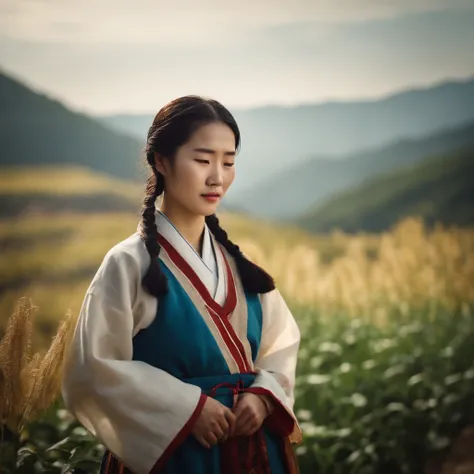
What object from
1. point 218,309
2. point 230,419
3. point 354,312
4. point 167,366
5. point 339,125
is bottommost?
point 230,419

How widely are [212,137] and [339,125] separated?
9.83 feet

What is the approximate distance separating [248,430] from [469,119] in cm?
358

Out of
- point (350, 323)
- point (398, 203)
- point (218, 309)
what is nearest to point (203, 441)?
point (218, 309)

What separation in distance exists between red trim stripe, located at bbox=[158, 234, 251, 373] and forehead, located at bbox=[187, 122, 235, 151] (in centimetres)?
21

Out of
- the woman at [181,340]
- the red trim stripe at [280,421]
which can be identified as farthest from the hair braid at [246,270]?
the red trim stripe at [280,421]

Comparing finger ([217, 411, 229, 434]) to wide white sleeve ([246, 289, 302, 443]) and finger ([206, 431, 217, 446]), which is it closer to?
finger ([206, 431, 217, 446])

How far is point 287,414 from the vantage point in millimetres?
1729

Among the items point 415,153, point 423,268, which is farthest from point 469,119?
point 423,268

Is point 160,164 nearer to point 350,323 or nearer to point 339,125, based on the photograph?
point 350,323

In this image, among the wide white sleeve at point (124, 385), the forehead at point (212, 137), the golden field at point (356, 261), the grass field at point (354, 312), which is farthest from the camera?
the golden field at point (356, 261)

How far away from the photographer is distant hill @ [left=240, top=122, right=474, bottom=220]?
442 centimetres

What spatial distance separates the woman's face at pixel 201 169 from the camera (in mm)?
1667

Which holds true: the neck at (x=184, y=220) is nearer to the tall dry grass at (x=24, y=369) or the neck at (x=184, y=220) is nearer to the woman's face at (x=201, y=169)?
the woman's face at (x=201, y=169)

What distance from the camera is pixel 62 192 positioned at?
141 inches
